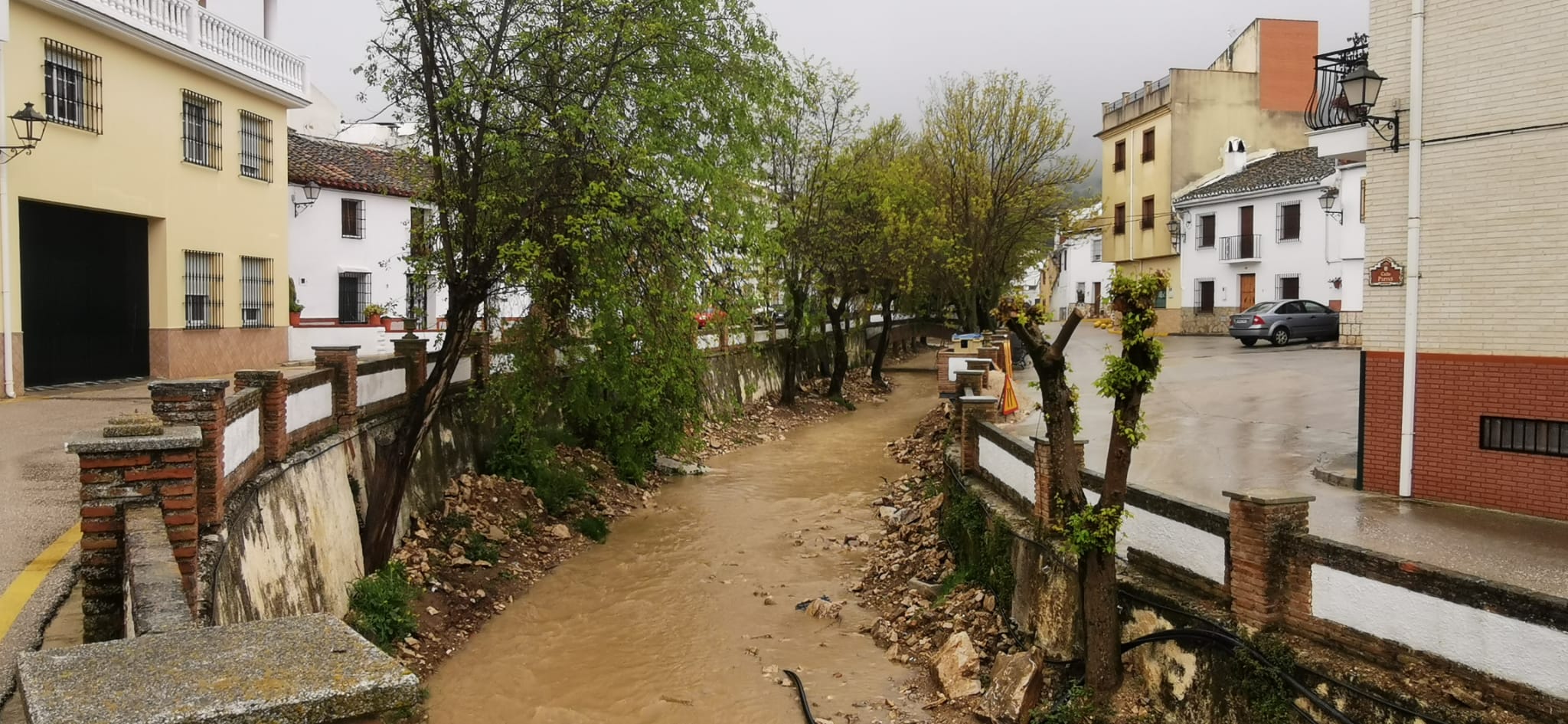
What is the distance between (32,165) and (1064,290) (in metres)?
68.3

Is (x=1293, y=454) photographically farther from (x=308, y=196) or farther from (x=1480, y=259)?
(x=308, y=196)

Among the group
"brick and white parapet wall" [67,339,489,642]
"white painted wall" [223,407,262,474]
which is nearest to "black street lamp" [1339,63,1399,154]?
"brick and white parapet wall" [67,339,489,642]

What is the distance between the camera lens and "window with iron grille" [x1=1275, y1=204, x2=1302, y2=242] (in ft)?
116

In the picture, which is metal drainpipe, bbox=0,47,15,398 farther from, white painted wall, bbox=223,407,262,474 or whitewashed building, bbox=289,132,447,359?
whitewashed building, bbox=289,132,447,359

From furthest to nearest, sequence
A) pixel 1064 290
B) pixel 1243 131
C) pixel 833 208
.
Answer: pixel 1064 290 → pixel 1243 131 → pixel 833 208

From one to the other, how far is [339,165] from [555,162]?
19.7 metres

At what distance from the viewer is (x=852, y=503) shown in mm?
18719

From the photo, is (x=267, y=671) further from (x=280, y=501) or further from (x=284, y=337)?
(x=284, y=337)

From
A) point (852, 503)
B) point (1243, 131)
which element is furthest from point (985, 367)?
point (1243, 131)

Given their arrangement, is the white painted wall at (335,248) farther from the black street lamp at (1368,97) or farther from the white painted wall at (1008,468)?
the black street lamp at (1368,97)

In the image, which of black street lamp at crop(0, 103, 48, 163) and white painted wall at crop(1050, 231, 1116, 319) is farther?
white painted wall at crop(1050, 231, 1116, 319)

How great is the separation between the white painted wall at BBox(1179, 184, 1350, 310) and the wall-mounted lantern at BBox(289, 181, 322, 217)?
101 feet

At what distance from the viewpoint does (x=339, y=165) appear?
1165 inches

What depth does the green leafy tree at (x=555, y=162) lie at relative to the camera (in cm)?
1204
